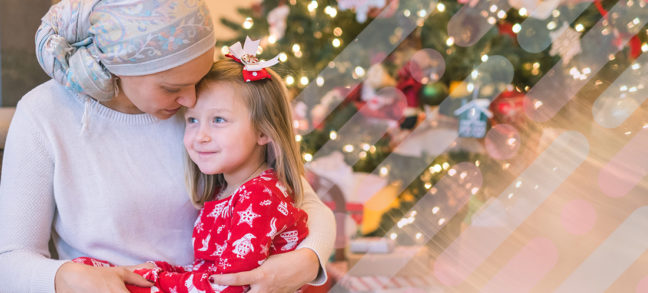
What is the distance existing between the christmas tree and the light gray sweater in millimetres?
1053

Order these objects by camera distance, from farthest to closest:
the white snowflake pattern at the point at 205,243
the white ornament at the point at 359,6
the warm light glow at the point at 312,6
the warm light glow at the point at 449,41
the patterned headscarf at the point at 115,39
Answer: the warm light glow at the point at 449,41, the white ornament at the point at 359,6, the warm light glow at the point at 312,6, the white snowflake pattern at the point at 205,243, the patterned headscarf at the point at 115,39

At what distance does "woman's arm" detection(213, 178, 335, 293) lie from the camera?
1.19 meters

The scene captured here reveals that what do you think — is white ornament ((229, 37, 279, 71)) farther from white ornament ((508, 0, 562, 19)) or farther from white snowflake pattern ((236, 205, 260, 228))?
white ornament ((508, 0, 562, 19))

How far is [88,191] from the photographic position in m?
1.26

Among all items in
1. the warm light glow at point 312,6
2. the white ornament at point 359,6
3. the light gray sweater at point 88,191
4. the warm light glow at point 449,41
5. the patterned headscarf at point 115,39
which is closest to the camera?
the patterned headscarf at point 115,39

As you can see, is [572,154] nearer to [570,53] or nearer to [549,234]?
[549,234]

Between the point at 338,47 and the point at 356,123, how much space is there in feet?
1.65

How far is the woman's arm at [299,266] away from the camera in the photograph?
1194 mm

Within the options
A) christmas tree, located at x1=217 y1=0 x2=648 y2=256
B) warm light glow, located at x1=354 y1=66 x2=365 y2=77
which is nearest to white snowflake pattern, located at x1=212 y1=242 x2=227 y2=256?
christmas tree, located at x1=217 y1=0 x2=648 y2=256

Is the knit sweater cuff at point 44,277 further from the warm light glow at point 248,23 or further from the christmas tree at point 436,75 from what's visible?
the warm light glow at point 248,23

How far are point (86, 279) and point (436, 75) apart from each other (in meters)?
2.02

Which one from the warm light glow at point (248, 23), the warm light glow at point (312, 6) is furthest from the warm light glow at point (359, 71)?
the warm light glow at point (248, 23)

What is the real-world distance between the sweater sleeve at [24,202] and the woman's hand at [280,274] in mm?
367

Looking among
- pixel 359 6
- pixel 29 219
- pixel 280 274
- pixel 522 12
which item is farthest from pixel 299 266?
pixel 522 12
